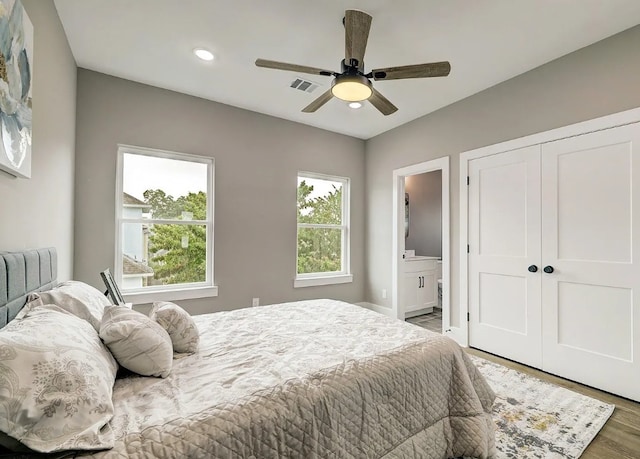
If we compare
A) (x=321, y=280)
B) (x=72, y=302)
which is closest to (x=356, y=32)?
(x=72, y=302)

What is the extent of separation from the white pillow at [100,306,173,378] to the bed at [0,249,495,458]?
0.05 m

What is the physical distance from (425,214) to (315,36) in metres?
4.75

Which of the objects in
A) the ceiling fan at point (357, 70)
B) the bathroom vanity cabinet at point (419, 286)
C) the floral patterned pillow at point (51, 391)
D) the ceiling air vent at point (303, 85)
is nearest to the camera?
the floral patterned pillow at point (51, 391)

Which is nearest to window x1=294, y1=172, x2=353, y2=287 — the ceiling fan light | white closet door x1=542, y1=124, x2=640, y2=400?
the ceiling fan light

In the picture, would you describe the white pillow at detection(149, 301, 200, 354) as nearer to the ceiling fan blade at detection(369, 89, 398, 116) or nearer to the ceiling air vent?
the ceiling fan blade at detection(369, 89, 398, 116)

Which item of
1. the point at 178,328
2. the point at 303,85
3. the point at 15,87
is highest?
the point at 303,85

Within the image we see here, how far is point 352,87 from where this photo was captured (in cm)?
203

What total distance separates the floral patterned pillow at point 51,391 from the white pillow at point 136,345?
0.61 feet

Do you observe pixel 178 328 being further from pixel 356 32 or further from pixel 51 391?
pixel 356 32

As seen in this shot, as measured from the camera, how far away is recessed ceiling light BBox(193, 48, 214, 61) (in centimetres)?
257

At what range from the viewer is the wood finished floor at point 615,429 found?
5.67ft

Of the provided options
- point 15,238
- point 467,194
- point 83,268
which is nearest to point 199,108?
point 83,268

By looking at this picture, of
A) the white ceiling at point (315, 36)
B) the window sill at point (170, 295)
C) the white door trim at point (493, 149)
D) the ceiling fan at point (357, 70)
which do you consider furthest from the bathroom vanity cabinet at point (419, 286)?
the ceiling fan at point (357, 70)

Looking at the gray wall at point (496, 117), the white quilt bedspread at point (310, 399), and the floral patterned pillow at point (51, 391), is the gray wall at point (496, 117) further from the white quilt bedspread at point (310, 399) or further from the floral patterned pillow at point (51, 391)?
the floral patterned pillow at point (51, 391)
